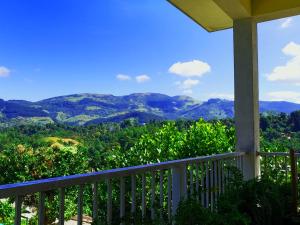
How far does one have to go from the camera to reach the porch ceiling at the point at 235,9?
4.01 meters

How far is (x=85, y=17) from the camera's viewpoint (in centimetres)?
7281

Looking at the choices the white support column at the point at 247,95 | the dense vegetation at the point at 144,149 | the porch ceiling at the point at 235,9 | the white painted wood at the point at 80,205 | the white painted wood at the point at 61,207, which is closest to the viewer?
the white painted wood at the point at 61,207

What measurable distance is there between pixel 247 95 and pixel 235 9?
3.13 ft

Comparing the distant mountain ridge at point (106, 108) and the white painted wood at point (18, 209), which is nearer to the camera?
the white painted wood at point (18, 209)

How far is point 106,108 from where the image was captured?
97.5 metres

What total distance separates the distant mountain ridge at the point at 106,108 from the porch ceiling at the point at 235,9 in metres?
63.7

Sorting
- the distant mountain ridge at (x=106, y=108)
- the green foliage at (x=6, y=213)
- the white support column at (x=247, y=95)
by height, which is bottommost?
the green foliage at (x=6, y=213)

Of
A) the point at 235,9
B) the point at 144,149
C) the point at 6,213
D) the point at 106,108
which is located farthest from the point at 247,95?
the point at 106,108

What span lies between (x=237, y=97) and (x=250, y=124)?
0.34 m

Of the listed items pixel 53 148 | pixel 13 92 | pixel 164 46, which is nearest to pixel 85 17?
pixel 164 46

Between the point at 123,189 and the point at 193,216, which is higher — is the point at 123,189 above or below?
above

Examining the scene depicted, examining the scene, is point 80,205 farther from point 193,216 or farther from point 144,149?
point 144,149

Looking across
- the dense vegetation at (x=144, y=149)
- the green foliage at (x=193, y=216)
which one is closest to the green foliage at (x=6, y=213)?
the dense vegetation at (x=144, y=149)

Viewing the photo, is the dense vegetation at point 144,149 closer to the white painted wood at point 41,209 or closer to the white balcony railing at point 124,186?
the white balcony railing at point 124,186
